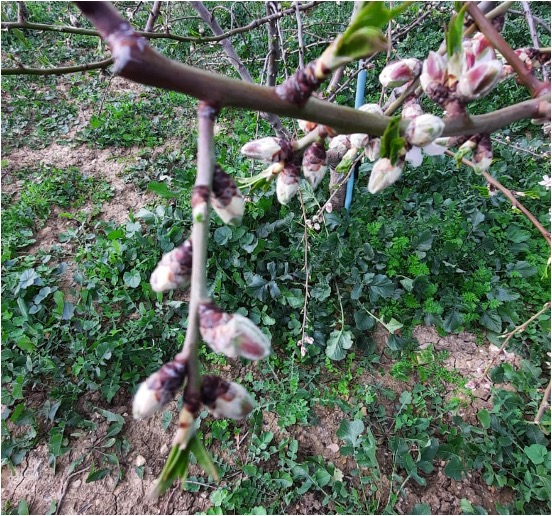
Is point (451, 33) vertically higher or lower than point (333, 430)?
higher

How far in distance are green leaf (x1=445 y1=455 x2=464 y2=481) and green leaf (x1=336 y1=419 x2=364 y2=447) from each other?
0.35 m

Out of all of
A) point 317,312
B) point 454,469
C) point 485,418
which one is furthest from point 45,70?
point 485,418

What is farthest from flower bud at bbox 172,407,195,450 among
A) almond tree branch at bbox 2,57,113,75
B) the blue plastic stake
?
the blue plastic stake

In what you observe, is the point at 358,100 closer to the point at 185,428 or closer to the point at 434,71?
the point at 434,71

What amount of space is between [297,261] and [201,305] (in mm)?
1820

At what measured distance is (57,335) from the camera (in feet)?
6.85

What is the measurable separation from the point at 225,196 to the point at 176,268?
10cm

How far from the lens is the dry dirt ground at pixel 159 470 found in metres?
1.69

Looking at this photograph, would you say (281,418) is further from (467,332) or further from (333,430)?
(467,332)

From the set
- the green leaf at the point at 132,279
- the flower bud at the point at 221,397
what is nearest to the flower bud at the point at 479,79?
the flower bud at the point at 221,397

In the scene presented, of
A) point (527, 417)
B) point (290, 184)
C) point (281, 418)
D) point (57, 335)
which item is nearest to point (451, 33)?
point (290, 184)

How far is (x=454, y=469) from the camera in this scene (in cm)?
Result: 160

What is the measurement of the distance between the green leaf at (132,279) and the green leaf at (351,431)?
4.17ft

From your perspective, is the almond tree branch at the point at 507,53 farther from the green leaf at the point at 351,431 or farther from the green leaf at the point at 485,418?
the green leaf at the point at 485,418
